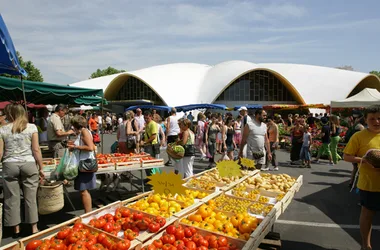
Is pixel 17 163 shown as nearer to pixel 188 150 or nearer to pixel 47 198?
pixel 47 198

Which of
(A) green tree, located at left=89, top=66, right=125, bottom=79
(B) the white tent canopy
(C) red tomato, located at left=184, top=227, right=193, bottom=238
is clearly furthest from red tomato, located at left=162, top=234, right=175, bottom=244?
(A) green tree, located at left=89, top=66, right=125, bottom=79

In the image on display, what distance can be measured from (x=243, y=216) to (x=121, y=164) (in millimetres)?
2521

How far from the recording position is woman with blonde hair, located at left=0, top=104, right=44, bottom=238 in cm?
335

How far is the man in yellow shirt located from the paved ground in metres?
0.72

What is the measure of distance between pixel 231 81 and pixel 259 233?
32.7m

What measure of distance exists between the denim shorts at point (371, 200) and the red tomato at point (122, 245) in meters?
2.39

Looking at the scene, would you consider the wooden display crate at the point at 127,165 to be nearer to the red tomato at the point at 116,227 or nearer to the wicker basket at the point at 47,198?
the wicker basket at the point at 47,198

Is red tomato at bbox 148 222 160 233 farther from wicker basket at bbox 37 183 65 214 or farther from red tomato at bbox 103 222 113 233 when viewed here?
wicker basket at bbox 37 183 65 214

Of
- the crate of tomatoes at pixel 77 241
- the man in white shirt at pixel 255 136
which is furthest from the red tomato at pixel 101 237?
the man in white shirt at pixel 255 136

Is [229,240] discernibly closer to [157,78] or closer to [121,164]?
[121,164]

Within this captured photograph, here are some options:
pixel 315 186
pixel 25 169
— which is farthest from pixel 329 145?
pixel 25 169

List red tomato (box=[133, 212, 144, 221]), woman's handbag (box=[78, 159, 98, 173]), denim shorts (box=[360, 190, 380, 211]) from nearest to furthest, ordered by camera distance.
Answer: red tomato (box=[133, 212, 144, 221]), denim shorts (box=[360, 190, 380, 211]), woman's handbag (box=[78, 159, 98, 173])

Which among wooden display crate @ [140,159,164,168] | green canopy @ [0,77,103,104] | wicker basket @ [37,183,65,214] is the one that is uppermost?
green canopy @ [0,77,103,104]

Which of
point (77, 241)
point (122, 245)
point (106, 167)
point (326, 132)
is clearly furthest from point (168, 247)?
point (326, 132)
